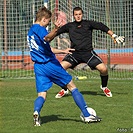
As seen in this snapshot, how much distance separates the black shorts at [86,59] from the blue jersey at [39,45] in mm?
3356

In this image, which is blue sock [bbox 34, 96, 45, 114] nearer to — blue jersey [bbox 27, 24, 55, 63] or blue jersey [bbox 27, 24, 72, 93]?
blue jersey [bbox 27, 24, 72, 93]

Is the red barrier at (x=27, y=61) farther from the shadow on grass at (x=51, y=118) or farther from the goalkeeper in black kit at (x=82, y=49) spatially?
the shadow on grass at (x=51, y=118)

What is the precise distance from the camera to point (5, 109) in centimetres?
955

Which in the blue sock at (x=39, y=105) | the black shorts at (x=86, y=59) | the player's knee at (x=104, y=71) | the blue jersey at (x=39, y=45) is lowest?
the blue sock at (x=39, y=105)

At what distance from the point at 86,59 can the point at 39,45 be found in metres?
3.60

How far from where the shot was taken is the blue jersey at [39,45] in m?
7.82

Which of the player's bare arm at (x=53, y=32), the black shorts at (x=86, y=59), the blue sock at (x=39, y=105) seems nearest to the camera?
the player's bare arm at (x=53, y=32)

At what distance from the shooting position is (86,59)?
11406mm

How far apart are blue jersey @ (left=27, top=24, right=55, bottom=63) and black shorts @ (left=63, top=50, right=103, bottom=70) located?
336 centimetres

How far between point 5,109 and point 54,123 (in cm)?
182

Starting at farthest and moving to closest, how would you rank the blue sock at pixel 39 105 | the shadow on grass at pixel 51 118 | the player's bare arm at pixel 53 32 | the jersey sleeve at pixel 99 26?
the jersey sleeve at pixel 99 26 → the shadow on grass at pixel 51 118 → the blue sock at pixel 39 105 → the player's bare arm at pixel 53 32

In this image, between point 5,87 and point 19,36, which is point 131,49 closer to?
point 19,36

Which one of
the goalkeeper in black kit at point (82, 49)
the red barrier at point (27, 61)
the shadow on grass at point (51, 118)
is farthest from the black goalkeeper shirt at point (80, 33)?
the red barrier at point (27, 61)

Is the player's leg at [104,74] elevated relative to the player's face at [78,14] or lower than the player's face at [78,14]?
lower
